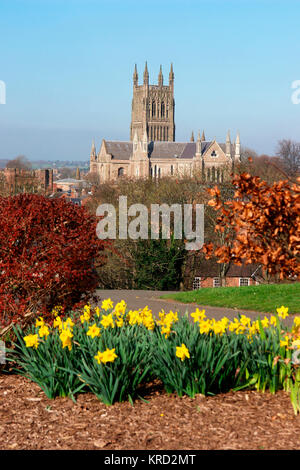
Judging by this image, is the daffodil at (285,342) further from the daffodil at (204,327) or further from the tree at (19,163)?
the tree at (19,163)

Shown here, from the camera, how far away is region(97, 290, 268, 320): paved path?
15.3 m

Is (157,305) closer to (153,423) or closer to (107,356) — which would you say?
(107,356)

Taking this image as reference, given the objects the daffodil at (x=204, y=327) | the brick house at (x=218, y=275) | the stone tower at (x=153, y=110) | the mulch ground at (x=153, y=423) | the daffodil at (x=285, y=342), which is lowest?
the brick house at (x=218, y=275)

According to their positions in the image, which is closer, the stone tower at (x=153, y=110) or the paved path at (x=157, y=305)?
the paved path at (x=157, y=305)

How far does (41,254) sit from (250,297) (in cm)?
1015

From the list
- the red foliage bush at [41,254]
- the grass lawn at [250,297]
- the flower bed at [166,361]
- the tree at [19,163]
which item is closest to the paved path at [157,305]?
the grass lawn at [250,297]

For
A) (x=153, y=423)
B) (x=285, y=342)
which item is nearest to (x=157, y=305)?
(x=285, y=342)

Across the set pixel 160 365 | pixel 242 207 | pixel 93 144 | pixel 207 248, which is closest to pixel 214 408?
pixel 160 365

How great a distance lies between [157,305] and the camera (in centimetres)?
1748

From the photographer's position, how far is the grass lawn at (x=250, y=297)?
15850 millimetres

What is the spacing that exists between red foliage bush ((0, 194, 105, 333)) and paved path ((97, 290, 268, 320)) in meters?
4.82

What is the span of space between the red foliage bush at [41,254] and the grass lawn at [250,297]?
773cm

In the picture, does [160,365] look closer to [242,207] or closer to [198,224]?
[242,207]

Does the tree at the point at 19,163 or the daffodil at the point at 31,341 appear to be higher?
the tree at the point at 19,163
